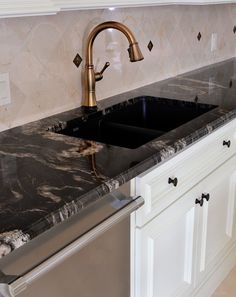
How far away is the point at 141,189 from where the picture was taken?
1355mm

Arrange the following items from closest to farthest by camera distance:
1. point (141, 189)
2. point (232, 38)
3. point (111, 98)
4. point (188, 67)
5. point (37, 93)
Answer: point (141, 189)
point (37, 93)
point (111, 98)
point (188, 67)
point (232, 38)

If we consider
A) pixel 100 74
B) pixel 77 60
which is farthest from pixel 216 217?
pixel 77 60

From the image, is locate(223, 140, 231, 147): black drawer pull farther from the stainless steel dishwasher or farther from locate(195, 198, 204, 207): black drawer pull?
the stainless steel dishwasher

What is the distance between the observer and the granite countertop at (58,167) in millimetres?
998

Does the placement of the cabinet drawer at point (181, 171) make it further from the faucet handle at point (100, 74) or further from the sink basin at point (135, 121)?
the faucet handle at point (100, 74)

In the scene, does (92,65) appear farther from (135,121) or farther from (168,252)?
(168,252)

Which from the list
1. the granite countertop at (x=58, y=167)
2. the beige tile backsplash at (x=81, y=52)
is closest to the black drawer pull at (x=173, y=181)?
the granite countertop at (x=58, y=167)

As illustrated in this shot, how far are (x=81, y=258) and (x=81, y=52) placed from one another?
1.00m

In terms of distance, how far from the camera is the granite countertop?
998mm

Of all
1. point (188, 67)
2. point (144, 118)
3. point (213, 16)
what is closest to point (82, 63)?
point (144, 118)

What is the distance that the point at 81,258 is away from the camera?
1.15 meters

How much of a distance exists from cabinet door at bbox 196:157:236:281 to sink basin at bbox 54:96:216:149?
11.3 inches

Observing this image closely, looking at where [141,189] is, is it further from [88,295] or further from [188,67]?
[188,67]

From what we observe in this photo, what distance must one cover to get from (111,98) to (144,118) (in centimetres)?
20
